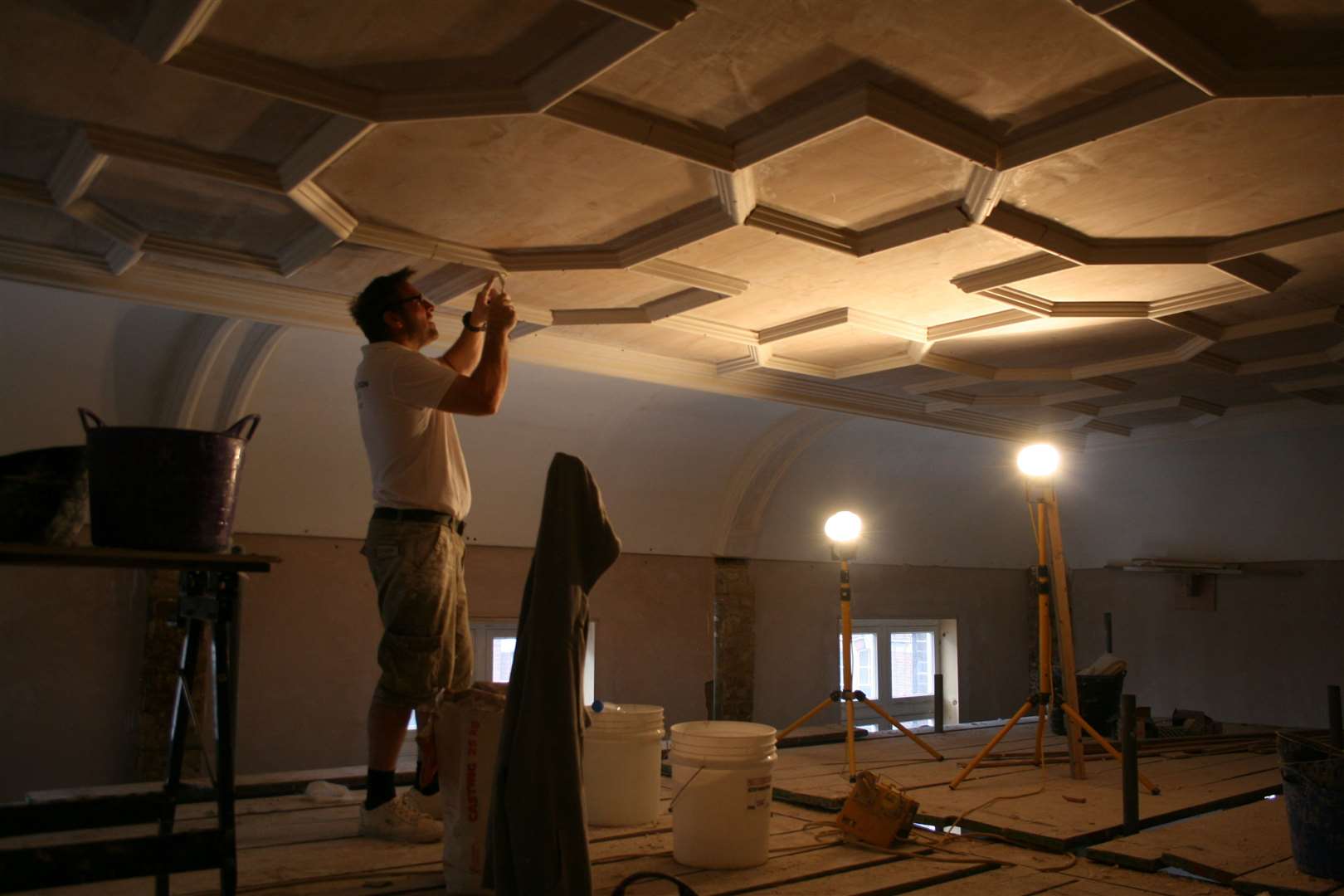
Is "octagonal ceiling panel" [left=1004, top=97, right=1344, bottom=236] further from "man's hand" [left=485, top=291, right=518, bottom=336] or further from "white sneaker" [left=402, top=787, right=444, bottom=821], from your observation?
"white sneaker" [left=402, top=787, right=444, bottom=821]

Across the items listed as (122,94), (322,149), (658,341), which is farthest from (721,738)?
(658,341)

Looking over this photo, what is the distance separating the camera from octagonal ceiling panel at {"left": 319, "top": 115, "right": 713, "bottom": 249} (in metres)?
3.39

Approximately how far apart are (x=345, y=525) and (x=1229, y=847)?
15.5ft

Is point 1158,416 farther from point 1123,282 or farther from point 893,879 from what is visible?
point 893,879

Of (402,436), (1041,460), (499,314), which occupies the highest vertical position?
(499,314)

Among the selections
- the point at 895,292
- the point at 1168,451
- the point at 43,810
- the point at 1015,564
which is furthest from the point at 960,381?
the point at 43,810

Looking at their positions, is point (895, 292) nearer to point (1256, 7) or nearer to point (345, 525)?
point (1256, 7)

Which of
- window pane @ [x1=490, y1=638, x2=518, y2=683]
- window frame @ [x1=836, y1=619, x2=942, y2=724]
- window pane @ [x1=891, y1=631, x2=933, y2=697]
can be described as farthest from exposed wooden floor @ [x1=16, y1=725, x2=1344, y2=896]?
window pane @ [x1=891, y1=631, x2=933, y2=697]

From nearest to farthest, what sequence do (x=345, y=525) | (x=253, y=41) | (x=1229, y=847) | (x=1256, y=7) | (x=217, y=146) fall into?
1. (x=1256, y=7)
2. (x=253, y=41)
3. (x=217, y=146)
4. (x=1229, y=847)
5. (x=345, y=525)

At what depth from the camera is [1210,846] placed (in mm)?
3816

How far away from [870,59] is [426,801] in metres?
2.93

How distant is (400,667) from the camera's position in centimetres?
320

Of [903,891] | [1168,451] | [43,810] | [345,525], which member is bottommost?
[903,891]

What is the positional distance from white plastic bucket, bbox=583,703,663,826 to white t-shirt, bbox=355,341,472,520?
45.8 inches
